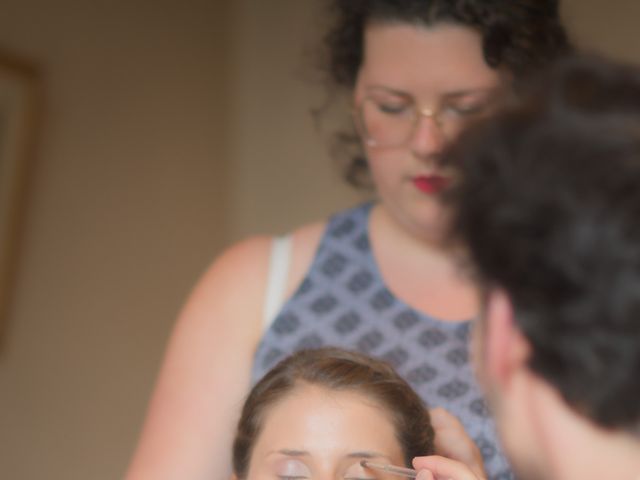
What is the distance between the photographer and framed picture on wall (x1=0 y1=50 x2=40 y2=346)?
6.24ft

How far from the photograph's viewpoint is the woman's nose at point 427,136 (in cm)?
115

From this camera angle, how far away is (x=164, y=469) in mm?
1173

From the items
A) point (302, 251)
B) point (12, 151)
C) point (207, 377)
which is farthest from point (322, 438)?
point (12, 151)

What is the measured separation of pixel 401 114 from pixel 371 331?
0.32 metres

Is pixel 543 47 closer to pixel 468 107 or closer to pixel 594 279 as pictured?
pixel 468 107

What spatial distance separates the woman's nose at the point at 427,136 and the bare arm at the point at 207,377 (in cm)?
29

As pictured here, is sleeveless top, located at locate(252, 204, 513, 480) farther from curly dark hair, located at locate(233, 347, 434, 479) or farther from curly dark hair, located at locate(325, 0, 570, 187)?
curly dark hair, located at locate(325, 0, 570, 187)

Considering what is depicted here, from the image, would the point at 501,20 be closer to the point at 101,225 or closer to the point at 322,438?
the point at 322,438

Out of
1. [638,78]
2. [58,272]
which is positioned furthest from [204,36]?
[638,78]

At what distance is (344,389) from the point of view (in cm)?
105

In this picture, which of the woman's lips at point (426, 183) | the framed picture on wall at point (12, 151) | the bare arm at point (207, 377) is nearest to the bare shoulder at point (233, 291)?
the bare arm at point (207, 377)

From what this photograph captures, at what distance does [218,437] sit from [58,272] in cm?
99

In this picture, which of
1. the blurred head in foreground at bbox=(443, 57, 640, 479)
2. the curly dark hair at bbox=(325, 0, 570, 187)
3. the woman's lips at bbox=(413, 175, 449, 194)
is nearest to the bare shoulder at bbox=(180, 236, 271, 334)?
the woman's lips at bbox=(413, 175, 449, 194)

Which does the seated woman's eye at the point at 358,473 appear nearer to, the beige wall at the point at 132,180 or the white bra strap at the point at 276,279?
the white bra strap at the point at 276,279
